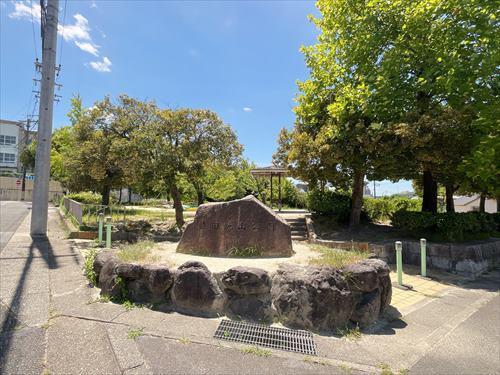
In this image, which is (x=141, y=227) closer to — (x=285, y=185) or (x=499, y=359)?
(x=499, y=359)

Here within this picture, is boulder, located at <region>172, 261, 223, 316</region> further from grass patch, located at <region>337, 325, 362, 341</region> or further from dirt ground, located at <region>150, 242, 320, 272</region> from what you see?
grass patch, located at <region>337, 325, 362, 341</region>

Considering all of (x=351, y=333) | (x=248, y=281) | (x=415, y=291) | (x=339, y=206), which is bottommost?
(x=415, y=291)

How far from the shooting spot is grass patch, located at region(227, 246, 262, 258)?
6559 mm

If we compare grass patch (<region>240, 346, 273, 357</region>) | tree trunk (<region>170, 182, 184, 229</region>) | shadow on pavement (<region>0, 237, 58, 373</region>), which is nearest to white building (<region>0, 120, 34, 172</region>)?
tree trunk (<region>170, 182, 184, 229</region>)

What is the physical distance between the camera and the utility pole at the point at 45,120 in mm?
11062

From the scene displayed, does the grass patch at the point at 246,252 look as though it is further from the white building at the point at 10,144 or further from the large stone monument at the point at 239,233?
the white building at the point at 10,144

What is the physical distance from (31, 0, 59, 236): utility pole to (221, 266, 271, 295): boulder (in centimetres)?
982

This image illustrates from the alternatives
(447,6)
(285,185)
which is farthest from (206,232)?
(285,185)

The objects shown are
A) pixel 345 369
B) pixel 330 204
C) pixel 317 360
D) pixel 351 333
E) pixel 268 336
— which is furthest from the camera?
pixel 330 204

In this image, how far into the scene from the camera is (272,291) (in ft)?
15.1

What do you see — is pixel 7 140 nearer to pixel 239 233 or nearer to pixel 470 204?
pixel 239 233

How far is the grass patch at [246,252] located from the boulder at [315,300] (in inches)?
81.5

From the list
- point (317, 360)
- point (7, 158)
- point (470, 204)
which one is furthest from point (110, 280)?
point (7, 158)

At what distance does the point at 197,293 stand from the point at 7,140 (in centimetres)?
6894
